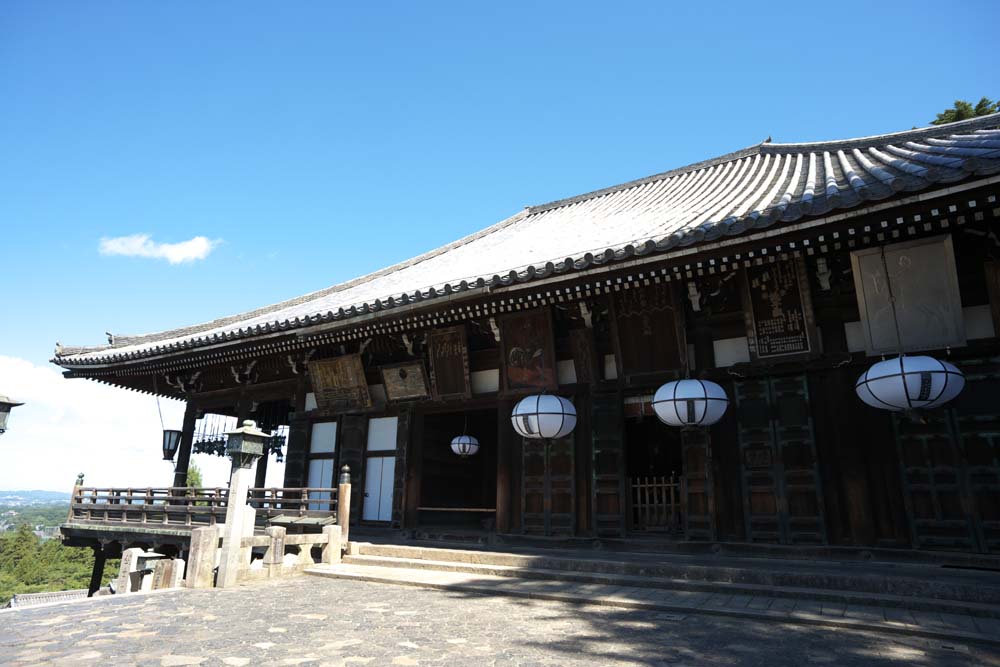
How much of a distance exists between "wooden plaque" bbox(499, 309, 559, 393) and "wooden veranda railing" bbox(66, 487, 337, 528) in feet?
12.6

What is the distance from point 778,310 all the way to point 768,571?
145 inches

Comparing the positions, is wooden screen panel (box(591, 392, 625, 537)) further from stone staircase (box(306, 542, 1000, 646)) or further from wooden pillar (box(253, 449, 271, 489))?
wooden pillar (box(253, 449, 271, 489))

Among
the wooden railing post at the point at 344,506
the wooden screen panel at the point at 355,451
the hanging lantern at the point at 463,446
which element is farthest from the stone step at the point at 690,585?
the hanging lantern at the point at 463,446

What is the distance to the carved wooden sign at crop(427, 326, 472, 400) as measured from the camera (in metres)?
10.9

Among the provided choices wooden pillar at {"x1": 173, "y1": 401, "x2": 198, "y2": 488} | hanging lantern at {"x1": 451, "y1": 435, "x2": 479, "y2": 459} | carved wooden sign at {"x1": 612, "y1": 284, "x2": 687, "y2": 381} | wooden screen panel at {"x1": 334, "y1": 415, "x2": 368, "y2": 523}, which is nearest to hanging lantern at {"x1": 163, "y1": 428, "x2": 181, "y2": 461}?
wooden pillar at {"x1": 173, "y1": 401, "x2": 198, "y2": 488}

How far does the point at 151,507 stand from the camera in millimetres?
12359

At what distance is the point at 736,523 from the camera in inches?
319

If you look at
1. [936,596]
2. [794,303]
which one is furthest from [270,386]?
[936,596]

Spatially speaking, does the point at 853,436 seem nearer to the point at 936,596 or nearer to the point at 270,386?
the point at 936,596

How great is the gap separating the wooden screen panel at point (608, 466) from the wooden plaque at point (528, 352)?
0.97m

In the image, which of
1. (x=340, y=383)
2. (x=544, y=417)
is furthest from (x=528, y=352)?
(x=340, y=383)

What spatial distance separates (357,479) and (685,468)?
6.90 meters

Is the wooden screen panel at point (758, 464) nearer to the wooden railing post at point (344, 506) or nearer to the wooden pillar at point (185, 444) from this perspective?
the wooden railing post at point (344, 506)

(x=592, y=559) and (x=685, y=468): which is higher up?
(x=685, y=468)
